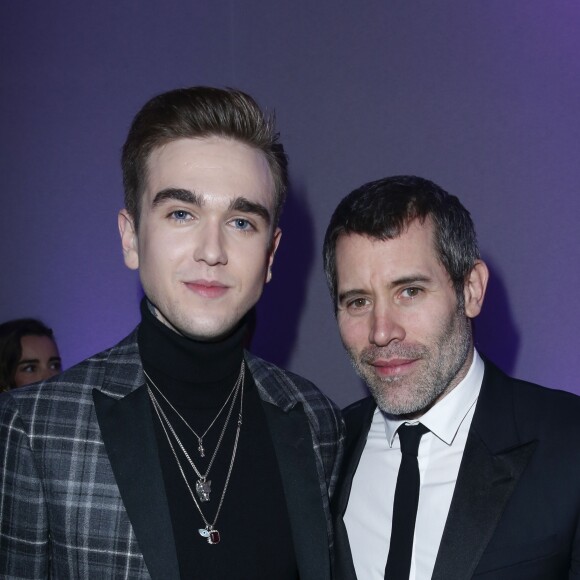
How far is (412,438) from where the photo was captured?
202 cm

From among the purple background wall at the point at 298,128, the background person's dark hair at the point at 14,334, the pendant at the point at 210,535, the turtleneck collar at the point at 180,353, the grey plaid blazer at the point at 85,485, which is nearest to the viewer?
the grey plaid blazer at the point at 85,485

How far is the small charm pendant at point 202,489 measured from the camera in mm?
1866

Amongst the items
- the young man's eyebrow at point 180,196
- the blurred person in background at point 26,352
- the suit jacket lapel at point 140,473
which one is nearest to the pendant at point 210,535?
the suit jacket lapel at point 140,473

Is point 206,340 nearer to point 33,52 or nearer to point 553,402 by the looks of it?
point 553,402

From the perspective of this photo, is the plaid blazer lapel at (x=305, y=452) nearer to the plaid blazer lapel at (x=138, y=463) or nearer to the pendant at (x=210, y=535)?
the pendant at (x=210, y=535)

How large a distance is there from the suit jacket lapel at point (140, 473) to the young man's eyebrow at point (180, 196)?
48 centimetres

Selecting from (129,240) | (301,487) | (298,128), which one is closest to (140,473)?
(301,487)

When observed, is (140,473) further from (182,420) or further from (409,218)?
(409,218)

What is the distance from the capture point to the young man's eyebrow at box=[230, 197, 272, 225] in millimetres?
1894

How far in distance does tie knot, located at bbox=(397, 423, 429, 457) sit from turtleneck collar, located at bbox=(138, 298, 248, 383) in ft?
1.64

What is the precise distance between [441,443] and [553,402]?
0.30 m

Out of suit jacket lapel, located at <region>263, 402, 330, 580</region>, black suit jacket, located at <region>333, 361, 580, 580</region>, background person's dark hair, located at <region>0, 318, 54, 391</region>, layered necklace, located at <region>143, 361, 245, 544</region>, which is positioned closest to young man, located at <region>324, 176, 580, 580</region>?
black suit jacket, located at <region>333, 361, 580, 580</region>

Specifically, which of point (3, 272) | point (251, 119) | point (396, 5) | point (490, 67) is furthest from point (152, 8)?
point (251, 119)

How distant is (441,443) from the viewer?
202cm
